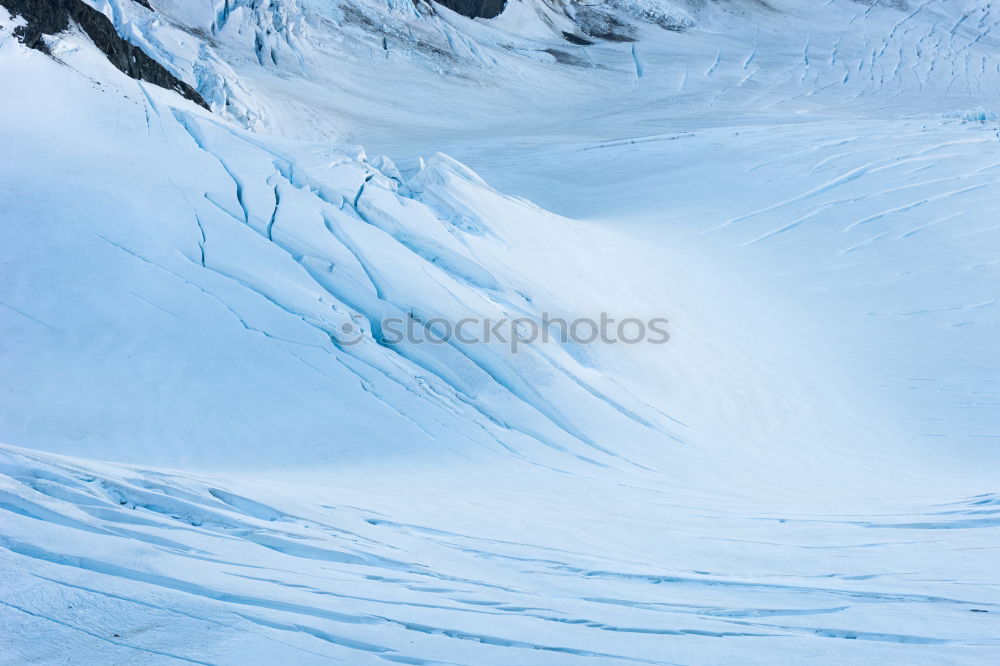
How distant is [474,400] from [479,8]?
2252cm

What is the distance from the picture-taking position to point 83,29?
877cm

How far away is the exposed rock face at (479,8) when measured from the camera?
84.7 ft

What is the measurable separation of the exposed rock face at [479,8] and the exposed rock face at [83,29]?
17.7 metres

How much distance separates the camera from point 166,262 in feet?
20.8

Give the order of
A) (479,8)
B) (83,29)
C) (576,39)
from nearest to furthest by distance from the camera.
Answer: (83,29) < (479,8) < (576,39)

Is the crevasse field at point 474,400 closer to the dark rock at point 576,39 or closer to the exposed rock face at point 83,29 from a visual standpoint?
the exposed rock face at point 83,29

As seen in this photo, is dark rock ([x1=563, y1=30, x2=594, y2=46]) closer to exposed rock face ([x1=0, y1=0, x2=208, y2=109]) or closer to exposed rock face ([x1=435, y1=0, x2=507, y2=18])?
exposed rock face ([x1=435, y1=0, x2=507, y2=18])

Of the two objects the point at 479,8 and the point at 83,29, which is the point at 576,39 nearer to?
the point at 479,8

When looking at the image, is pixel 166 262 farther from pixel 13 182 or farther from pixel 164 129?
pixel 164 129

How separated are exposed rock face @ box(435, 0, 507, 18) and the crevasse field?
12.4 meters

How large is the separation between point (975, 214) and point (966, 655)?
11390mm

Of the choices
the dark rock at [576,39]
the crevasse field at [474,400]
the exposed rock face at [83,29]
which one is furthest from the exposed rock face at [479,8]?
the exposed rock face at [83,29]

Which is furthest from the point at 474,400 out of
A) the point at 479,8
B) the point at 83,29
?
the point at 479,8

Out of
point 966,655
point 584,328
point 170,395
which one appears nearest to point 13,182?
point 170,395
